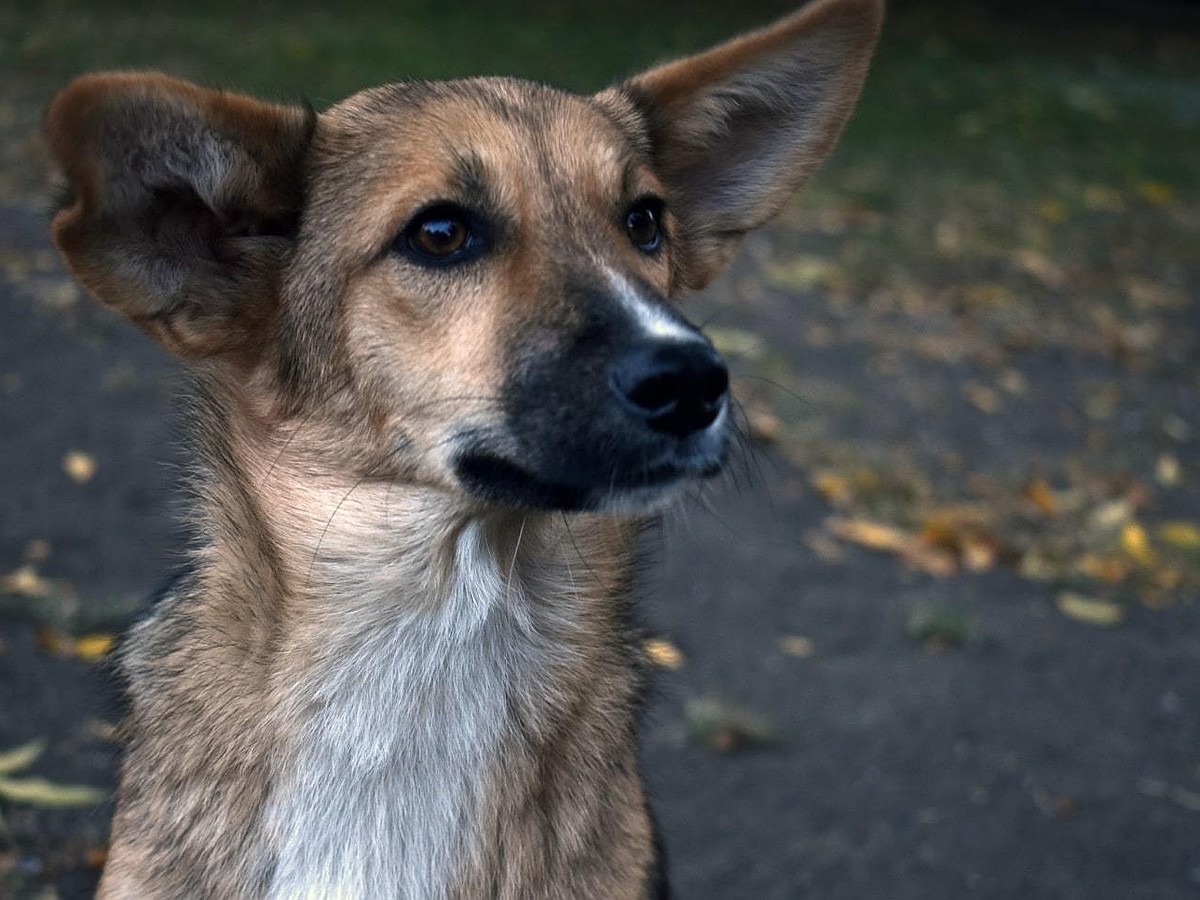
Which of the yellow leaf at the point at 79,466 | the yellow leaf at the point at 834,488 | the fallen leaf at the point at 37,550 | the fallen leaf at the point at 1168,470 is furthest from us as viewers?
the fallen leaf at the point at 1168,470

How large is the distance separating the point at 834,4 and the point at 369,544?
1.52 metres

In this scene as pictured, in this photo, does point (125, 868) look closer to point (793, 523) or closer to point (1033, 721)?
point (1033, 721)

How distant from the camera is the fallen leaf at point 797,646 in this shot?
17.4 feet

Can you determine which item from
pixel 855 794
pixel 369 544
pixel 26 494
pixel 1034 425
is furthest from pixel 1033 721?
pixel 26 494

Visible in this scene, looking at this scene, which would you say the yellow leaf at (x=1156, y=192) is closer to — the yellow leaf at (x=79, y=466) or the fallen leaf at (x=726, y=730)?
the fallen leaf at (x=726, y=730)

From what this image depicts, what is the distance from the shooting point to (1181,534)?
6316 millimetres

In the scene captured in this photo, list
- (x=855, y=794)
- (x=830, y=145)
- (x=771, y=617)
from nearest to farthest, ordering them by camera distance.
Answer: (x=830, y=145) → (x=855, y=794) → (x=771, y=617)

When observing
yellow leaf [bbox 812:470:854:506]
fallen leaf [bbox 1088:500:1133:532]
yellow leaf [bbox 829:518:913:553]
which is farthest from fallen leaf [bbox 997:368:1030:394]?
yellow leaf [bbox 829:518:913:553]

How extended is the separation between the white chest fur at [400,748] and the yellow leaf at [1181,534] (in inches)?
172

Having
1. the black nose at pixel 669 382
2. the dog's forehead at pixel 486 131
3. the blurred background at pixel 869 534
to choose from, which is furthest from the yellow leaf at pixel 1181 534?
the black nose at pixel 669 382

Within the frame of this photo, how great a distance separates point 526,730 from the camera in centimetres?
287

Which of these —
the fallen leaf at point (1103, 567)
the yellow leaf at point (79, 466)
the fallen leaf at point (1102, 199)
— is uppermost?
the yellow leaf at point (79, 466)

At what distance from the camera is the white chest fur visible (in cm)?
277

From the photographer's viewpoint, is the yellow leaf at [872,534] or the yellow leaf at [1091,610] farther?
the yellow leaf at [872,534]
